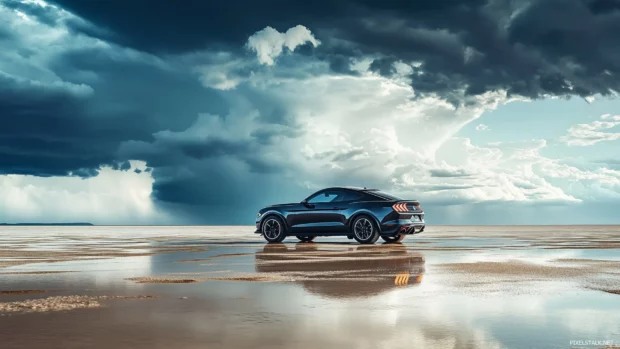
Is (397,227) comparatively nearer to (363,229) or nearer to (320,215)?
(363,229)

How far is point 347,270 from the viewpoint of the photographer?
1145 cm

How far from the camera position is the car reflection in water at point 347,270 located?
8805 mm

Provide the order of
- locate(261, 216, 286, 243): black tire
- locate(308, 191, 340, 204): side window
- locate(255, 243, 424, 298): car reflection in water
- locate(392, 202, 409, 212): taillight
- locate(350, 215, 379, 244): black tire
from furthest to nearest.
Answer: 1. locate(261, 216, 286, 243): black tire
2. locate(308, 191, 340, 204): side window
3. locate(350, 215, 379, 244): black tire
4. locate(392, 202, 409, 212): taillight
5. locate(255, 243, 424, 298): car reflection in water

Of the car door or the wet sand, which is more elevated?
the car door

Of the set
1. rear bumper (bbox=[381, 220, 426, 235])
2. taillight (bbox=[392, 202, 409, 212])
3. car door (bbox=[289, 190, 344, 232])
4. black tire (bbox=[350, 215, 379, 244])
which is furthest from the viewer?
car door (bbox=[289, 190, 344, 232])

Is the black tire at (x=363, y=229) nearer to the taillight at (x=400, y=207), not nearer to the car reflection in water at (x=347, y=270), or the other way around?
the taillight at (x=400, y=207)

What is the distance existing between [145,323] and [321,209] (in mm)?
15183

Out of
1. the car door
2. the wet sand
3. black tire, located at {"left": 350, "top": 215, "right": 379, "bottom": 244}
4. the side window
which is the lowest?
the wet sand

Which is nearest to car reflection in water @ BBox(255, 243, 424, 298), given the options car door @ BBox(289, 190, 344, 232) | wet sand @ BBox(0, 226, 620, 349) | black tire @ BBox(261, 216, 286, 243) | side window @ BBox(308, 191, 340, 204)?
wet sand @ BBox(0, 226, 620, 349)

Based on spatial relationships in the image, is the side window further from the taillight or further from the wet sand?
the wet sand

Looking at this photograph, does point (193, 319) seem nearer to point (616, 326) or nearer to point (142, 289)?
point (142, 289)

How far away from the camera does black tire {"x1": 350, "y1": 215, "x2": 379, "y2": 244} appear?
811 inches

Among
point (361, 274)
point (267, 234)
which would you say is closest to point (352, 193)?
point (267, 234)

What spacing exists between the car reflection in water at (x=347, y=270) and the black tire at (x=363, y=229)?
4776 mm
